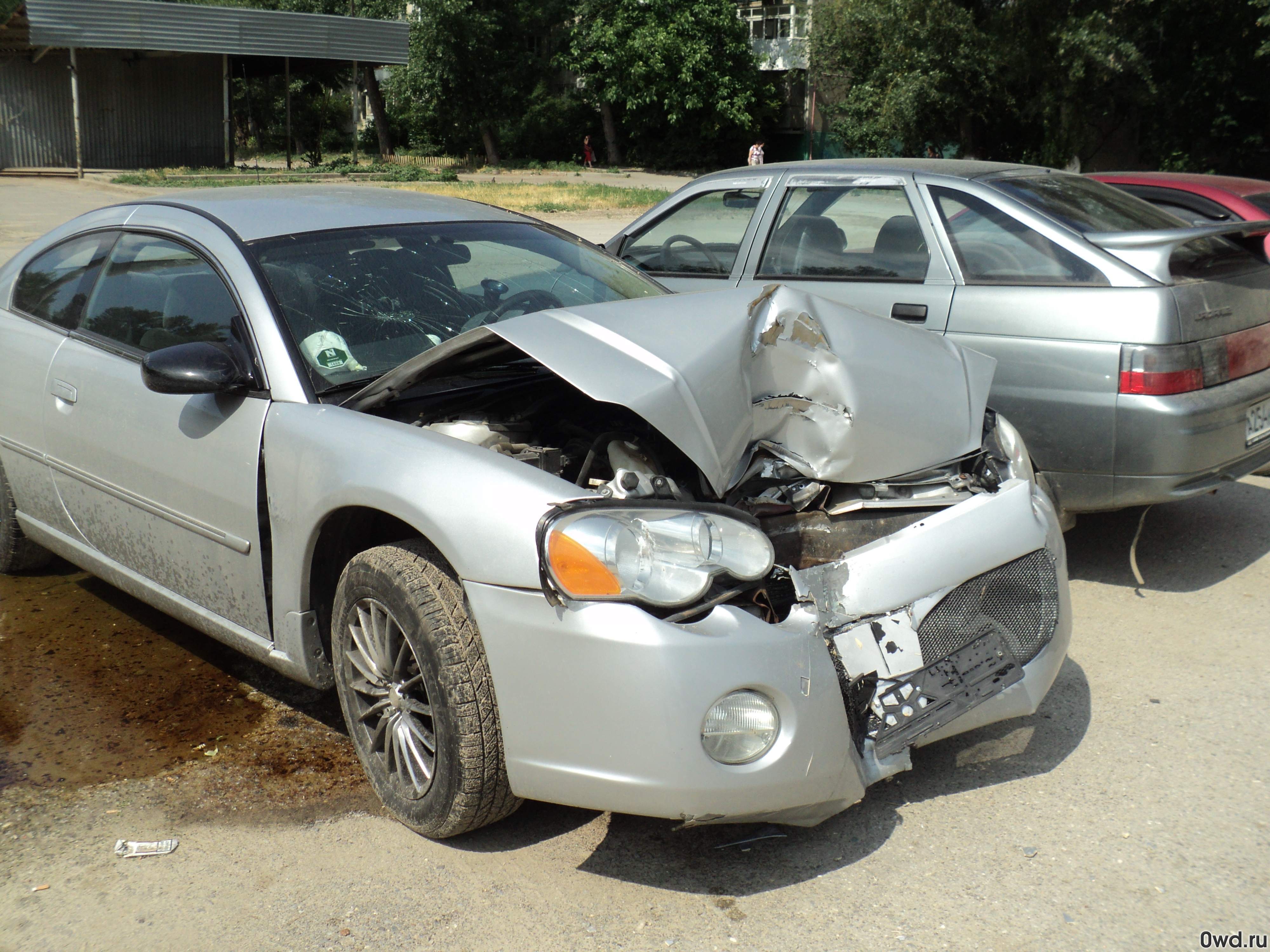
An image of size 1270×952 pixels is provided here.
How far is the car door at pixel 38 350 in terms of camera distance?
3967 mm

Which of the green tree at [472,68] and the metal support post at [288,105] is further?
the green tree at [472,68]

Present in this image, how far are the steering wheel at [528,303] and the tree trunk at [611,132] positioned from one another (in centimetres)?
3994

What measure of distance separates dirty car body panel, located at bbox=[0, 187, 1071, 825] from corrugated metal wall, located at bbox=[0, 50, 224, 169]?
29832mm

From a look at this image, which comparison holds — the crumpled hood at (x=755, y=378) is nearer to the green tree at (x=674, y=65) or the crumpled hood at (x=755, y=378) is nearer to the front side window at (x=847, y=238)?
the front side window at (x=847, y=238)

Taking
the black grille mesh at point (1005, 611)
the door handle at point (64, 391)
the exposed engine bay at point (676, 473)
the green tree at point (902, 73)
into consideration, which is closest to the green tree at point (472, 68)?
the green tree at point (902, 73)

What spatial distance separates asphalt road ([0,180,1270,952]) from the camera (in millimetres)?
2490

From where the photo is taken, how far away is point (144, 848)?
284cm

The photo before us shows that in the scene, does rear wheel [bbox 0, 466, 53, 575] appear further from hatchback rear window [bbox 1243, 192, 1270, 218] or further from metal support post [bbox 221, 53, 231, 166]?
metal support post [bbox 221, 53, 231, 166]

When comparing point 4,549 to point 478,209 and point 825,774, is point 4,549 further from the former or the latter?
point 825,774

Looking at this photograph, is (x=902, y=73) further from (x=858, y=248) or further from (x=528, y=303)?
(x=528, y=303)

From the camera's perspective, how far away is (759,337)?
3.02m

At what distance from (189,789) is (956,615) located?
7.25ft

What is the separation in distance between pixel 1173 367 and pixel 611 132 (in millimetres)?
40089

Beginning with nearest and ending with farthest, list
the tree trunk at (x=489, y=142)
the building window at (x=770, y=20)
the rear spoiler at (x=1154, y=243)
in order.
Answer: the rear spoiler at (x=1154, y=243)
the tree trunk at (x=489, y=142)
the building window at (x=770, y=20)
